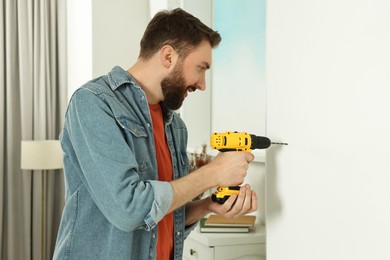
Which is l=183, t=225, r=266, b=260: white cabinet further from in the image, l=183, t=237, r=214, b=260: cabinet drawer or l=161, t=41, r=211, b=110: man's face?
l=161, t=41, r=211, b=110: man's face

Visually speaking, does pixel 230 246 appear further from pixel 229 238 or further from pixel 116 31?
pixel 116 31

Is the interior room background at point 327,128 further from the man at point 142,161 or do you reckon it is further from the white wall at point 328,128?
the man at point 142,161

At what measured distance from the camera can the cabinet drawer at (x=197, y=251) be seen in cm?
202

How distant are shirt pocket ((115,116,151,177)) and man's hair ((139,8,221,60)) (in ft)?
0.86

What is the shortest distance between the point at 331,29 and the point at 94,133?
0.64 meters

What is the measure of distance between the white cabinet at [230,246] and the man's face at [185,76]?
82cm

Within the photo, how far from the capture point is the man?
1.15m

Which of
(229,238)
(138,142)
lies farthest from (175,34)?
(229,238)

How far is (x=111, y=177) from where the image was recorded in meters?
1.13

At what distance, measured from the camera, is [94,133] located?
116 centimetres

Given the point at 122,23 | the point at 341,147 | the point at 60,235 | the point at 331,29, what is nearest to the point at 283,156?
the point at 341,147

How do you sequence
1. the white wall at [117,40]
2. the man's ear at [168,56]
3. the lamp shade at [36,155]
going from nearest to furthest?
the man's ear at [168,56]
the white wall at [117,40]
the lamp shade at [36,155]

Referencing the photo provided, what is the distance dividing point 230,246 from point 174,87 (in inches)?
36.4

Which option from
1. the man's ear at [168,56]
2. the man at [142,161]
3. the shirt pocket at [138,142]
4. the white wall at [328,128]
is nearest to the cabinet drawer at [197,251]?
the man at [142,161]
